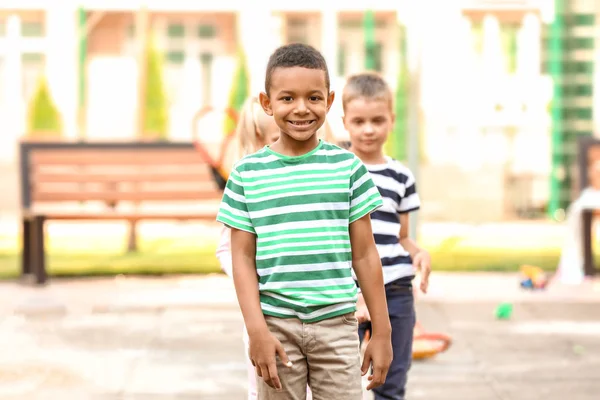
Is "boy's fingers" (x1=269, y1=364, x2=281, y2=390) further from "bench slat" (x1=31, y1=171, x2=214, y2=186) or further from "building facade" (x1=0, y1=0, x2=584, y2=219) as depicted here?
"building facade" (x1=0, y1=0, x2=584, y2=219)

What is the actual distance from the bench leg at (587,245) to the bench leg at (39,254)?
455cm

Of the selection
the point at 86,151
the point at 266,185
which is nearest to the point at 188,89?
the point at 86,151

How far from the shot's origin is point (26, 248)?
8758 mm

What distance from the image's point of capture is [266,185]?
2.69 meters

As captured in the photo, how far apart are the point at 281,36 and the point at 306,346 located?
661 inches

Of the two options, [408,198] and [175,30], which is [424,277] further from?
[175,30]

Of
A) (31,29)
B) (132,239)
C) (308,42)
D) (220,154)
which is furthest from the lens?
(31,29)

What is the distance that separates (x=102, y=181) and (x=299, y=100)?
647 cm

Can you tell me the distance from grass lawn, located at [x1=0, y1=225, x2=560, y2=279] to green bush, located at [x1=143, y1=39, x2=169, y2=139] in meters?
5.26

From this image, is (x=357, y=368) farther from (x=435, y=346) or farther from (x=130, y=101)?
(x=130, y=101)

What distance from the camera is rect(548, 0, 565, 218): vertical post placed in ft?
56.7

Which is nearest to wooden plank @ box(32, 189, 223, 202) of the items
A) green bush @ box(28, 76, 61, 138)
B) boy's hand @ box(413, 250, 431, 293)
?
boy's hand @ box(413, 250, 431, 293)

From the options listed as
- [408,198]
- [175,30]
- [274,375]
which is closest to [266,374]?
[274,375]

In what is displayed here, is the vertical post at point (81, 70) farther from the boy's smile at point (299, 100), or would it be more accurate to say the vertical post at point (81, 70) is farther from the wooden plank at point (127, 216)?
the boy's smile at point (299, 100)
